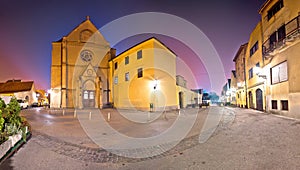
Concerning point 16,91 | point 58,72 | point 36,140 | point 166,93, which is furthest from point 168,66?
point 16,91

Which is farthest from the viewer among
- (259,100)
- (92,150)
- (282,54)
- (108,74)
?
(108,74)

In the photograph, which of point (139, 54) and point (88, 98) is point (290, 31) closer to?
point (139, 54)

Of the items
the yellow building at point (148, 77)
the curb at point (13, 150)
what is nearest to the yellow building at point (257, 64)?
the yellow building at point (148, 77)

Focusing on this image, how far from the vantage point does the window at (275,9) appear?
1487 cm

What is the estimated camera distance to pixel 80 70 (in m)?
31.3

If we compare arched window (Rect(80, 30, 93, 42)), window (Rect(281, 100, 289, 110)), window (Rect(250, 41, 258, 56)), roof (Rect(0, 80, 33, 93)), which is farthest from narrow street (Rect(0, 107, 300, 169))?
roof (Rect(0, 80, 33, 93))

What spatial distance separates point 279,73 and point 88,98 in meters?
26.8

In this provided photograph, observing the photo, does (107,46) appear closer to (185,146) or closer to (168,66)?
(168,66)

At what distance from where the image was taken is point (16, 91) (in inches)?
1639

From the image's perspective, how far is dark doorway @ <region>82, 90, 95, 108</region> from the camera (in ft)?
102

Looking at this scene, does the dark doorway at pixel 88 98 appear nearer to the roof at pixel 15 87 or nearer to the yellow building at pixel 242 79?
the roof at pixel 15 87

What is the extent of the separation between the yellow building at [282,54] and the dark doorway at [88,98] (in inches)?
993

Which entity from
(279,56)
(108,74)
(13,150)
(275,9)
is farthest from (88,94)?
(275,9)

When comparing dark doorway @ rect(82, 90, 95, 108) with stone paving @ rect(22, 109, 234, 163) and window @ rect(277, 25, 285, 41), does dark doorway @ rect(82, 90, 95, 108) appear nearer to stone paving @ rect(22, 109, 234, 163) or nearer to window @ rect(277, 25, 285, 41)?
stone paving @ rect(22, 109, 234, 163)
